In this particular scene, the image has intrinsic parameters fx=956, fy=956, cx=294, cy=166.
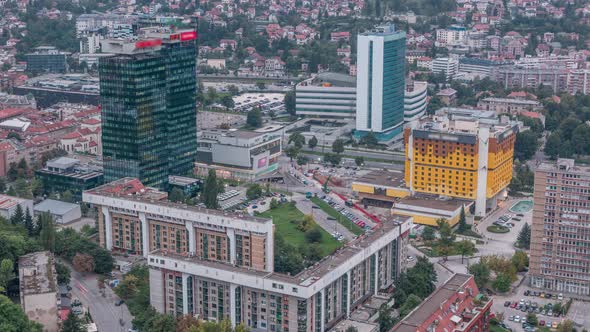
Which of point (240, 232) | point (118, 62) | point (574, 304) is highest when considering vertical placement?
point (118, 62)

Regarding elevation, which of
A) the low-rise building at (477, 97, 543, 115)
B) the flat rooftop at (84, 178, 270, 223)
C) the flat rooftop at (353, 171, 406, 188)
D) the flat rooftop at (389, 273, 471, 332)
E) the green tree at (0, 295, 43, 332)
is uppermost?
the low-rise building at (477, 97, 543, 115)

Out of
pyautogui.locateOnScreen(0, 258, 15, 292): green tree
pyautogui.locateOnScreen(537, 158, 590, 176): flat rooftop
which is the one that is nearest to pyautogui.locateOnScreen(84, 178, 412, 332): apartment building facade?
pyautogui.locateOnScreen(0, 258, 15, 292): green tree

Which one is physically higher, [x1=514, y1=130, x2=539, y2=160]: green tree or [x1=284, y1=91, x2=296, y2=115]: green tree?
[x1=284, y1=91, x2=296, y2=115]: green tree

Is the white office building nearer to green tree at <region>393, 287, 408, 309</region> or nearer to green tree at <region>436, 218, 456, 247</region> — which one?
green tree at <region>436, 218, 456, 247</region>

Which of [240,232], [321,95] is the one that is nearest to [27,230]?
[240,232]

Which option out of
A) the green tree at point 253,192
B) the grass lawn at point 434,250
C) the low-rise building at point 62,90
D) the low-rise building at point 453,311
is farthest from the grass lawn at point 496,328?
the low-rise building at point 62,90

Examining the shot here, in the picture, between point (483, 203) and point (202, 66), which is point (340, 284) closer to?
point (483, 203)
